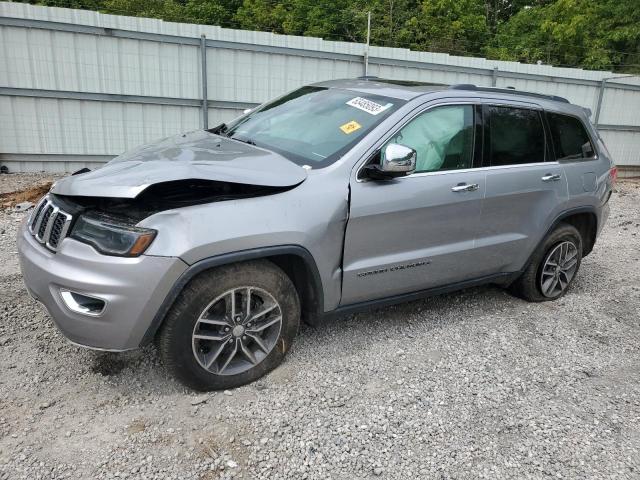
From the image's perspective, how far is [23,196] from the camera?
7.08 meters

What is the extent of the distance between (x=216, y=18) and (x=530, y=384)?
37.8 meters

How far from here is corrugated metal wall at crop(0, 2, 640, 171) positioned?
27.6ft

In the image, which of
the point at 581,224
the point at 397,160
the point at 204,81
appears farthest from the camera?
the point at 204,81

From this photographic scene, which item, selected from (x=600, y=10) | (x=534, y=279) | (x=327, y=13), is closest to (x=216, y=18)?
(x=327, y=13)

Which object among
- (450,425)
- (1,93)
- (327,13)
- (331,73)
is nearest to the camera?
(450,425)

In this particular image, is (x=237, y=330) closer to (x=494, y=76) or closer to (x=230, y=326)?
(x=230, y=326)

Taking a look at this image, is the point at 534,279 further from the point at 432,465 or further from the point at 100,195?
the point at 100,195

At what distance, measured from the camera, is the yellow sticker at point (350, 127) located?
11.4 feet

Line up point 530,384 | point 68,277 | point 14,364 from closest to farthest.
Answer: point 68,277 < point 14,364 < point 530,384

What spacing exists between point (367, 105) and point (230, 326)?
70.7 inches

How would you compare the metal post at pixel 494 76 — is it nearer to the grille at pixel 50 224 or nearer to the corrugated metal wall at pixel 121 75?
the corrugated metal wall at pixel 121 75

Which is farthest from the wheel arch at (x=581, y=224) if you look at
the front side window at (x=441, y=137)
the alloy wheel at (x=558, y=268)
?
the front side window at (x=441, y=137)

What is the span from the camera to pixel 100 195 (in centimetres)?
272

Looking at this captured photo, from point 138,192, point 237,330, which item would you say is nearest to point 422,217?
point 237,330
